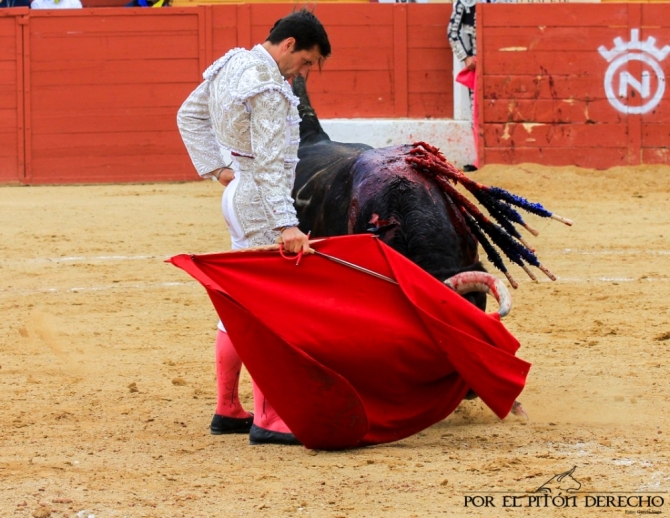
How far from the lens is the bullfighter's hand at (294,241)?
2.78 m

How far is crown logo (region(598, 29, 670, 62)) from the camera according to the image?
9.31 metres

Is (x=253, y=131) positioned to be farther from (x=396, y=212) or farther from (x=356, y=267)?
(x=396, y=212)

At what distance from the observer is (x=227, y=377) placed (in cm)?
317

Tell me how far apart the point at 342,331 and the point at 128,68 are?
297 inches

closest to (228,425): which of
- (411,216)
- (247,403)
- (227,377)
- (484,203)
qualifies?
(227,377)

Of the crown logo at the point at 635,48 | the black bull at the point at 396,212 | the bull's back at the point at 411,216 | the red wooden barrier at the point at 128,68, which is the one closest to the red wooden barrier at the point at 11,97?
the red wooden barrier at the point at 128,68

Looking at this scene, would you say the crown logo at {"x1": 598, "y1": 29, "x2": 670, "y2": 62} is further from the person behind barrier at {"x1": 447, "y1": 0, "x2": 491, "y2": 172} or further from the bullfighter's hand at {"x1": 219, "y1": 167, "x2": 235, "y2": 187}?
the bullfighter's hand at {"x1": 219, "y1": 167, "x2": 235, "y2": 187}

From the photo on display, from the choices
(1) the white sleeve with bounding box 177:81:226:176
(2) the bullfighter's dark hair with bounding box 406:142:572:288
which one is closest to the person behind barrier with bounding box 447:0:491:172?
(2) the bullfighter's dark hair with bounding box 406:142:572:288

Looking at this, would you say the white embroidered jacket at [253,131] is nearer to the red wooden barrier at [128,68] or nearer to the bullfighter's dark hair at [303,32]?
the bullfighter's dark hair at [303,32]

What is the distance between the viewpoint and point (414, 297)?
9.20ft

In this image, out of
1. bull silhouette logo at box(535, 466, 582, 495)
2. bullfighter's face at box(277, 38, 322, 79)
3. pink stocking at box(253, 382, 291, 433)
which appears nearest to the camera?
bull silhouette logo at box(535, 466, 582, 495)

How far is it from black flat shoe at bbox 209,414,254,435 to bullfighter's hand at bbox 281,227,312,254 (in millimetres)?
616

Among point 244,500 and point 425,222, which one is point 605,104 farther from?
point 244,500

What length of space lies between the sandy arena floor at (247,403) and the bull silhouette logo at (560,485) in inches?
0.5
